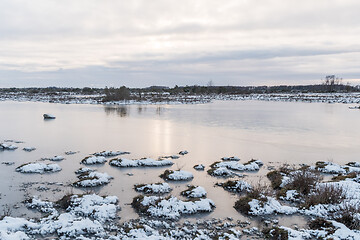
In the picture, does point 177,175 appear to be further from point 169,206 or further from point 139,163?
point 169,206

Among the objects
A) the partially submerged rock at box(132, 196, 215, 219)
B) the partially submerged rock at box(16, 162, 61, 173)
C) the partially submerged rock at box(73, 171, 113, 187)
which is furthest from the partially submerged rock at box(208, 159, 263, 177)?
the partially submerged rock at box(16, 162, 61, 173)

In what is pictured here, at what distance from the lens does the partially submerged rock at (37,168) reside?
11.3 m

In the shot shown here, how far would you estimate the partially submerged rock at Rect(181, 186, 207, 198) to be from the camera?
9.02 meters

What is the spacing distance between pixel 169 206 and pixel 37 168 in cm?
653

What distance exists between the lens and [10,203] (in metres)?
8.27

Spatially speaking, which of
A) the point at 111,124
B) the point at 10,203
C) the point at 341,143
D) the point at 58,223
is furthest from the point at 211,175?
the point at 111,124

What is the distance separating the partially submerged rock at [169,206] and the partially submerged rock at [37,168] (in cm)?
496

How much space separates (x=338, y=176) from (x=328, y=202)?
9.87 feet

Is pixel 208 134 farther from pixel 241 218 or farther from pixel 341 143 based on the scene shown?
pixel 241 218

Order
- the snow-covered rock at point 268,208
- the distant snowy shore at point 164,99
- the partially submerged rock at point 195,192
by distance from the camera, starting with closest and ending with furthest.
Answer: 1. the snow-covered rock at point 268,208
2. the partially submerged rock at point 195,192
3. the distant snowy shore at point 164,99

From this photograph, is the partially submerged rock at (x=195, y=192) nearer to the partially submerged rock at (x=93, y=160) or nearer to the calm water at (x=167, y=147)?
the calm water at (x=167, y=147)

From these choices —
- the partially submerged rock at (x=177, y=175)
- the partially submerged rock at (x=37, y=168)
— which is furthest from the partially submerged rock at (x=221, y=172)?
the partially submerged rock at (x=37, y=168)

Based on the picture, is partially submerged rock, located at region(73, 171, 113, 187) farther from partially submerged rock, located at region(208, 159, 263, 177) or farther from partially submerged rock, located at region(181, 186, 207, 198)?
partially submerged rock, located at region(208, 159, 263, 177)

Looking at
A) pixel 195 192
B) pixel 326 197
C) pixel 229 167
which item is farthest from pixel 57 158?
pixel 326 197
